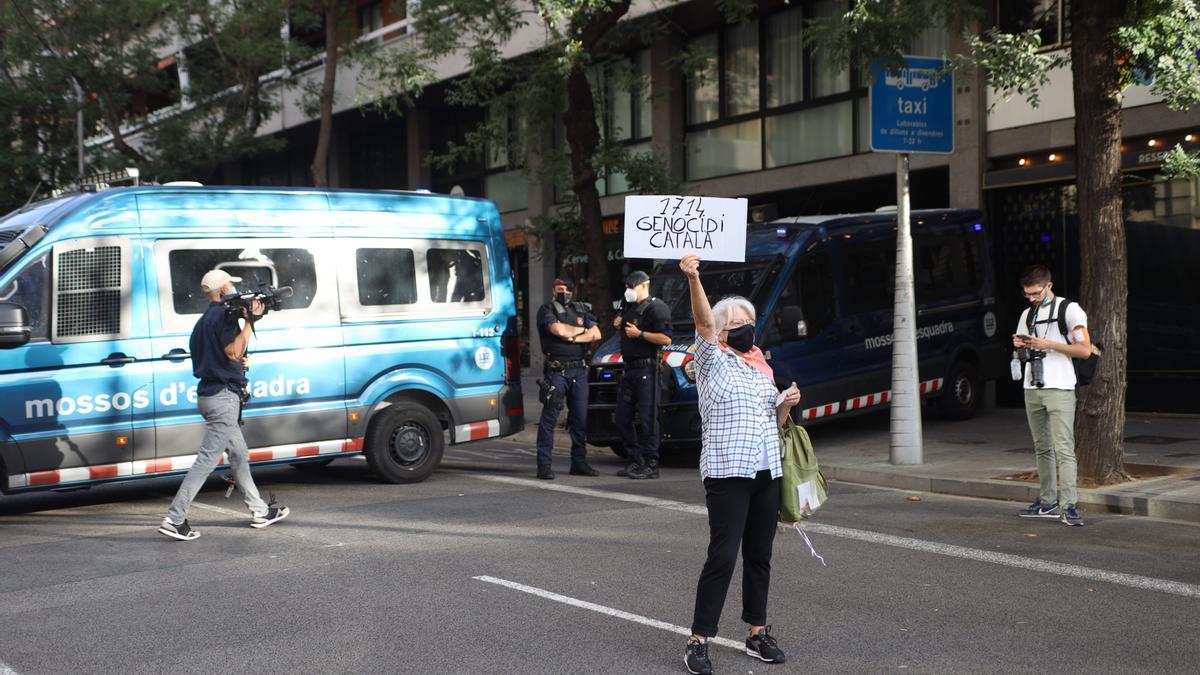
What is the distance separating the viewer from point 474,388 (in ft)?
40.2

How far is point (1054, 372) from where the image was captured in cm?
927

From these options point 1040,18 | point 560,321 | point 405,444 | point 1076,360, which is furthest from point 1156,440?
point 405,444

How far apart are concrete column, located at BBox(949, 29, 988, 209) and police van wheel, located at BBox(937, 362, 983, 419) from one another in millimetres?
2490

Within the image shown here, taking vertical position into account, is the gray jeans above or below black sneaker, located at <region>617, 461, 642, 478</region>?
above

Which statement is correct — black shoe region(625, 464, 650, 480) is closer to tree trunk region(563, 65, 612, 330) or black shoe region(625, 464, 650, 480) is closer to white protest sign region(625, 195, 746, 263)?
tree trunk region(563, 65, 612, 330)

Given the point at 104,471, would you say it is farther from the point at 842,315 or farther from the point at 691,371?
the point at 842,315

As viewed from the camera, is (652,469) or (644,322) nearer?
(644,322)

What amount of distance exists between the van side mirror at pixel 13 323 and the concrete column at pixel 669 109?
1357 cm

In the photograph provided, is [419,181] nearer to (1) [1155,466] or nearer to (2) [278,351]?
(2) [278,351]

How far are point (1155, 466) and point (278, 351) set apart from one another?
784 cm

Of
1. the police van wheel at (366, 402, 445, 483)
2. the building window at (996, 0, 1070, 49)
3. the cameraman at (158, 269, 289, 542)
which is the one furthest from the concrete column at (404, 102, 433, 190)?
the cameraman at (158, 269, 289, 542)

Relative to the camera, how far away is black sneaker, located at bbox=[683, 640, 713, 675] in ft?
17.9

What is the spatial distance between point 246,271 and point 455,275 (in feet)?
6.93

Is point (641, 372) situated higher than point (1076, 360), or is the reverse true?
point (1076, 360)
